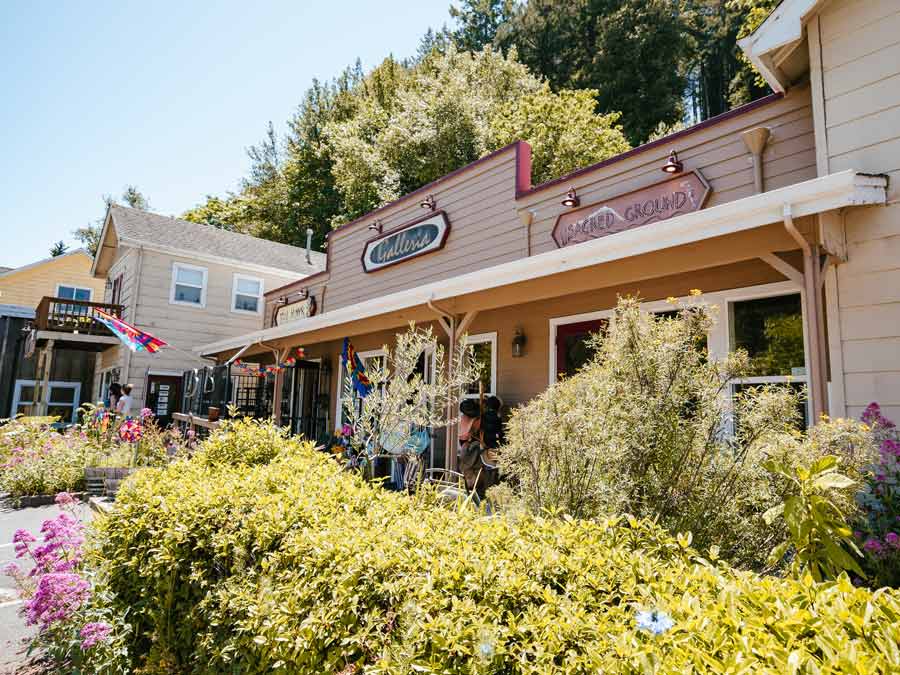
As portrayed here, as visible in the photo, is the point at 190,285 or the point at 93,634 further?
the point at 190,285

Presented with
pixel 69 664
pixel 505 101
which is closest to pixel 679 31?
pixel 505 101

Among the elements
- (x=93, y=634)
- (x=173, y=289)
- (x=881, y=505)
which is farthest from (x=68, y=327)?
(x=881, y=505)

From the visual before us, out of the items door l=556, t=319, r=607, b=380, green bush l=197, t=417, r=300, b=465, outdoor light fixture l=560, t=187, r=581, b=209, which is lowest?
green bush l=197, t=417, r=300, b=465

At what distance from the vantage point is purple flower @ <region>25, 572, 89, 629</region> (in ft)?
8.85

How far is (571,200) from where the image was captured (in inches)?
270

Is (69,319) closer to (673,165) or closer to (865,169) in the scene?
(673,165)

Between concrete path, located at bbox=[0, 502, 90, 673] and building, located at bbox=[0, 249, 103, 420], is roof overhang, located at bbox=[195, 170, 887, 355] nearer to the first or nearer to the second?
concrete path, located at bbox=[0, 502, 90, 673]

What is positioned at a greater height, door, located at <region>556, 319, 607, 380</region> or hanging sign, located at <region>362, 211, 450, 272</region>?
hanging sign, located at <region>362, 211, 450, 272</region>

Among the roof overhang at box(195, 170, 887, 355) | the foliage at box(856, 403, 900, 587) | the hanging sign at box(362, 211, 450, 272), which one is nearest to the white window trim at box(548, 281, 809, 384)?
the roof overhang at box(195, 170, 887, 355)

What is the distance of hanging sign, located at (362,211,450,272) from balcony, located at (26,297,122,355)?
29.1ft

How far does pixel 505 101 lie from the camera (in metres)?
23.1

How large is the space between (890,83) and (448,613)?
4.67 metres

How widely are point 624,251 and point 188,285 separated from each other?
49.0ft

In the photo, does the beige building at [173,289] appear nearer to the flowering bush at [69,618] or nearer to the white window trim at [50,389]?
the white window trim at [50,389]
